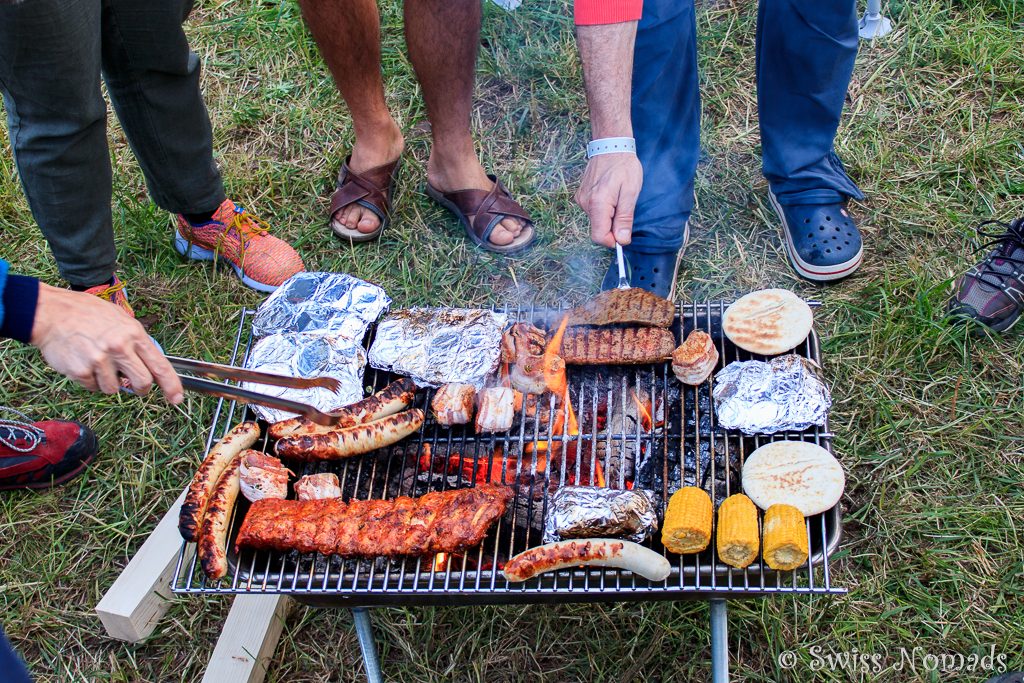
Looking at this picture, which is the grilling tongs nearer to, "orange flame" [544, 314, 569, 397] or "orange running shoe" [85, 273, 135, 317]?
"orange flame" [544, 314, 569, 397]

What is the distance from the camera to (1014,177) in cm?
432

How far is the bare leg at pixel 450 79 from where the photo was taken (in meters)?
3.73

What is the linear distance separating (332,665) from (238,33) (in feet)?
14.0

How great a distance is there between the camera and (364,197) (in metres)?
4.42

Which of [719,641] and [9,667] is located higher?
[9,667]

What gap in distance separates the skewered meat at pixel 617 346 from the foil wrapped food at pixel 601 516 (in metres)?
0.54

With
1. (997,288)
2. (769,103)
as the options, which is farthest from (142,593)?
(997,288)

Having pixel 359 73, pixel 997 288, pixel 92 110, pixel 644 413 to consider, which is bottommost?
pixel 997 288

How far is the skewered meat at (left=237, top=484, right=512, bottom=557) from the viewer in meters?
2.42

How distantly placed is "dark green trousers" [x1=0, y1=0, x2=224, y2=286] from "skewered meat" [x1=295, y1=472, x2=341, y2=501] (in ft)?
6.02

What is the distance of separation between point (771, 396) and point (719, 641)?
31.8 inches

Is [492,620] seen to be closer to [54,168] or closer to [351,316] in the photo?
[351,316]

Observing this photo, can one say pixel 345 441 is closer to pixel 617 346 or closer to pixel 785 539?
pixel 617 346

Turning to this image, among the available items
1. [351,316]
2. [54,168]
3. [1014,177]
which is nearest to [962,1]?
[1014,177]
